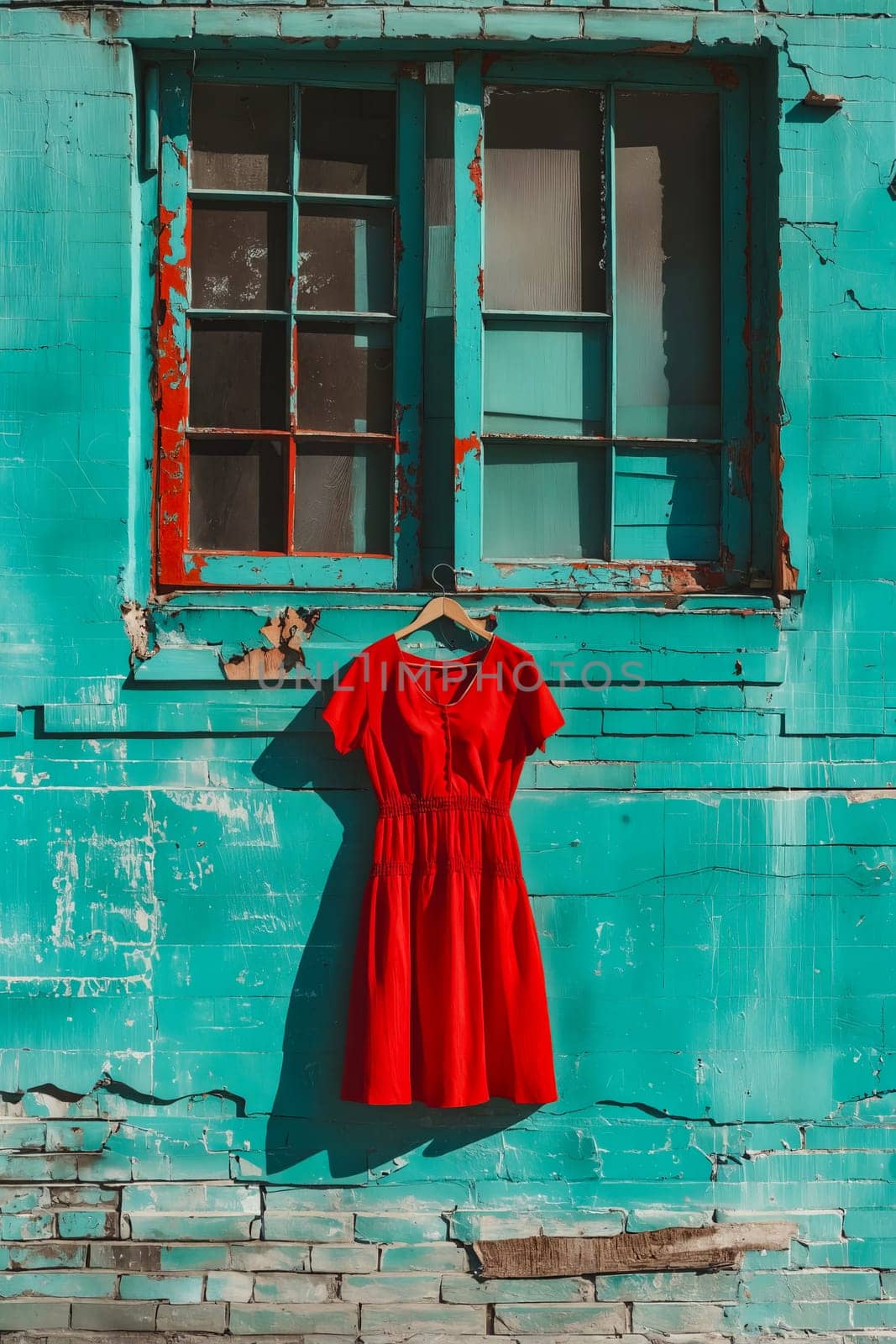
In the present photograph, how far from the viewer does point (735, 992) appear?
10.0ft

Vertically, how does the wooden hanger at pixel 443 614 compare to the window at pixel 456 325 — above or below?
below

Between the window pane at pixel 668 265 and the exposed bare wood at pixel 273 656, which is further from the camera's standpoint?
the window pane at pixel 668 265

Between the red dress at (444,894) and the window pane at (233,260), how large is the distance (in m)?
1.17

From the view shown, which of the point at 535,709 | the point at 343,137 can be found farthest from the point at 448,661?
the point at 343,137

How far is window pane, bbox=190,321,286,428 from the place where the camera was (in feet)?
10.5

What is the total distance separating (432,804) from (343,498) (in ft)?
3.24

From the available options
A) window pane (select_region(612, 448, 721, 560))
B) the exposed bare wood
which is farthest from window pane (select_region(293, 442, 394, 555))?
window pane (select_region(612, 448, 721, 560))

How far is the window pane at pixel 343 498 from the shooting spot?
3.20m

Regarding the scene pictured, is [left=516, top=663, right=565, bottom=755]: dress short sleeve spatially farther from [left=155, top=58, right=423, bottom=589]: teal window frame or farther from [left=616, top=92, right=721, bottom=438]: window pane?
[left=616, top=92, right=721, bottom=438]: window pane

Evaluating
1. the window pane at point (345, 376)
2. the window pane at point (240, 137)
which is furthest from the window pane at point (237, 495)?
the window pane at point (240, 137)

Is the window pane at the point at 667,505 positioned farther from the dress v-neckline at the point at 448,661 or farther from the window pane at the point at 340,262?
the window pane at the point at 340,262

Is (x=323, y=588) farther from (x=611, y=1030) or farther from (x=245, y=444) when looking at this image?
(x=611, y=1030)

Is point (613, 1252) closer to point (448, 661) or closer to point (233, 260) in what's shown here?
point (448, 661)

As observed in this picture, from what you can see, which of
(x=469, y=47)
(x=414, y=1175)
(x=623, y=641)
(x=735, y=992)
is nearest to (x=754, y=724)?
(x=623, y=641)
